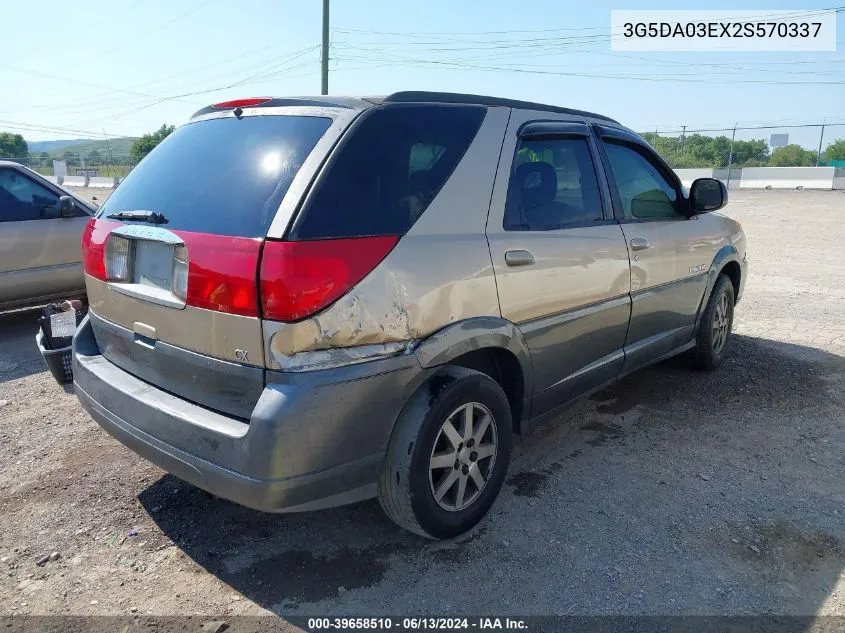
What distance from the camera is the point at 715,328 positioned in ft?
16.6

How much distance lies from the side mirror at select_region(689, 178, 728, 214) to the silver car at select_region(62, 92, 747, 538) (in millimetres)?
1269

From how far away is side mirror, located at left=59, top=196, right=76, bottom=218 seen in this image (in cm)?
649

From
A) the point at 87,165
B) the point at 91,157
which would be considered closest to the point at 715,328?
the point at 87,165

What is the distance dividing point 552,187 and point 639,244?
33.5 inches

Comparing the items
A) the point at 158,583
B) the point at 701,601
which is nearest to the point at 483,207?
the point at 701,601

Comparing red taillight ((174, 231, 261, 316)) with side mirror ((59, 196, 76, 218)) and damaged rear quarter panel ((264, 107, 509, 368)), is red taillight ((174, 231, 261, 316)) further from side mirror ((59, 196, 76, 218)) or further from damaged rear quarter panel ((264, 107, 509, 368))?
side mirror ((59, 196, 76, 218))

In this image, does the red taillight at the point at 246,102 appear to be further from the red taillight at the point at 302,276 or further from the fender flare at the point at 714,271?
the fender flare at the point at 714,271

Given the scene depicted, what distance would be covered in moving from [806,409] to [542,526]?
252 centimetres

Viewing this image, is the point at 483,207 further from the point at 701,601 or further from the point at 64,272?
the point at 64,272

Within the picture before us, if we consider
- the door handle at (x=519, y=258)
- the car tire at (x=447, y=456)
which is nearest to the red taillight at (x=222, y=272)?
the car tire at (x=447, y=456)

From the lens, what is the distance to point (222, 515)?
3119mm

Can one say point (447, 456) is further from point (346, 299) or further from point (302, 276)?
point (302, 276)

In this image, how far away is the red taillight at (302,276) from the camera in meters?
2.19

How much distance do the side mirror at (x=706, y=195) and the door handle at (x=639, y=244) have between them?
73 centimetres
